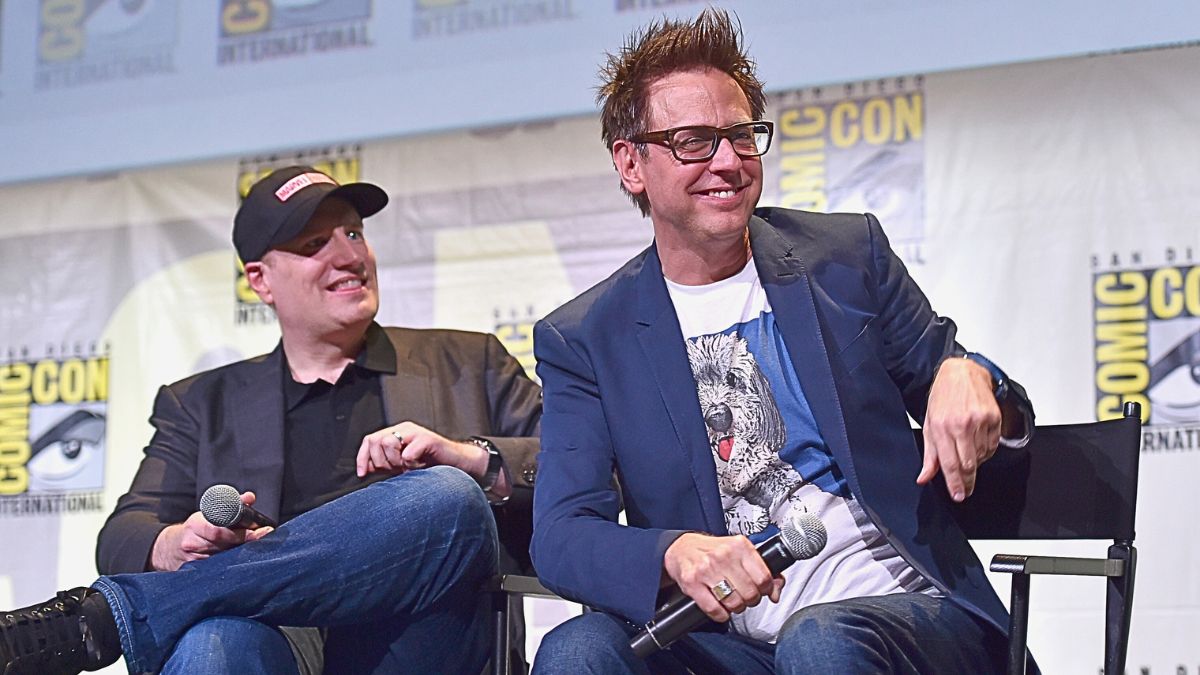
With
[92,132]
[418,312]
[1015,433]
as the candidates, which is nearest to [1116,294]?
[1015,433]

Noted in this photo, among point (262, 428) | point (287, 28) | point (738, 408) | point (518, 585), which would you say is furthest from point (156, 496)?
point (287, 28)

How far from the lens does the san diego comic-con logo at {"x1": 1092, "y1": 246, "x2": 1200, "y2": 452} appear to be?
8.70 ft

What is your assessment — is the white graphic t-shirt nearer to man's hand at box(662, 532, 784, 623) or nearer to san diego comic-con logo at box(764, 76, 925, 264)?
man's hand at box(662, 532, 784, 623)

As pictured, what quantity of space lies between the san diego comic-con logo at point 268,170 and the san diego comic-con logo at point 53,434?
0.43 metres

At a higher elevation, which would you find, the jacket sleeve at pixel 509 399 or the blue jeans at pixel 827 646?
the jacket sleeve at pixel 509 399

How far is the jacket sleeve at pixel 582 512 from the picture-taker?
154 cm

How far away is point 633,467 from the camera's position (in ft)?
5.83

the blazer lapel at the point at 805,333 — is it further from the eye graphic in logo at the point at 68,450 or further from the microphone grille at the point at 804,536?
the eye graphic in logo at the point at 68,450

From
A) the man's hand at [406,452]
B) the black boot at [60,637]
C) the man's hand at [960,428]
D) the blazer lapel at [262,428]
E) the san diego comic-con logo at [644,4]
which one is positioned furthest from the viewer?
the san diego comic-con logo at [644,4]

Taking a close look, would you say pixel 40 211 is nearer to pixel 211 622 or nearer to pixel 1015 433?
pixel 211 622

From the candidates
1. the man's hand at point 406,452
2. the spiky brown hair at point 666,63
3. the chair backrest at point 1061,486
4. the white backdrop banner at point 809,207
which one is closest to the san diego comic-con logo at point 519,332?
the white backdrop banner at point 809,207

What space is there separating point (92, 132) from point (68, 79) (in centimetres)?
17

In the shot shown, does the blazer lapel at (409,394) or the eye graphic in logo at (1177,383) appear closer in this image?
the blazer lapel at (409,394)

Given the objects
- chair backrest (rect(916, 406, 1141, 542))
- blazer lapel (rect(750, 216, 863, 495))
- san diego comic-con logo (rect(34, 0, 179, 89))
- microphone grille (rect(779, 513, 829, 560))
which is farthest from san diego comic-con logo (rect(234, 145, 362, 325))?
microphone grille (rect(779, 513, 829, 560))
